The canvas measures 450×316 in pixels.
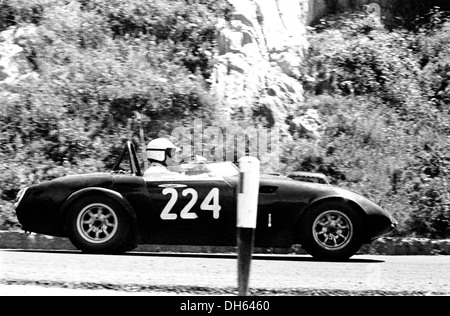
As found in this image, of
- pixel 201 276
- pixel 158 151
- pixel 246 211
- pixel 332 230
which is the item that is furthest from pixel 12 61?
pixel 246 211

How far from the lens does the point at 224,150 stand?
42.5 feet

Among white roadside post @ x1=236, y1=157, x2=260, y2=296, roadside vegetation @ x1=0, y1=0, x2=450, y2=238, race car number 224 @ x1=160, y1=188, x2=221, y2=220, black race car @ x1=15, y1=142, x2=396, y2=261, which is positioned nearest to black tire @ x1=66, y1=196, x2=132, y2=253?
black race car @ x1=15, y1=142, x2=396, y2=261

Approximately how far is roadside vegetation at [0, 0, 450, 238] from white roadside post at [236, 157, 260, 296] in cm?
573

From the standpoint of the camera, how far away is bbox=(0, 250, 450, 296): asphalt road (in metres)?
6.04

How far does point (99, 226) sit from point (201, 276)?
2.09 m

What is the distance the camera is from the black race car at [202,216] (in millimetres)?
8469

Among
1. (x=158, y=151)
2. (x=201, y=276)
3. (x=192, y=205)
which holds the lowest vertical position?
(x=201, y=276)

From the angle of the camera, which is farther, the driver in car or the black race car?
the driver in car

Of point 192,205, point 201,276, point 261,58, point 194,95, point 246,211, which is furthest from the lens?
point 261,58

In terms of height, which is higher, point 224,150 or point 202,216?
point 224,150

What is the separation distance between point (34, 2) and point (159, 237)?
9.13 m

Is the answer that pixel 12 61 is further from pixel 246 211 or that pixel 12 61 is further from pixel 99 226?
pixel 246 211

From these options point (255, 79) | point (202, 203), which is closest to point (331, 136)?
point (255, 79)

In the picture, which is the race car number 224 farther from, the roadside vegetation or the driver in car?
the roadside vegetation
